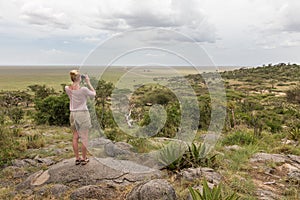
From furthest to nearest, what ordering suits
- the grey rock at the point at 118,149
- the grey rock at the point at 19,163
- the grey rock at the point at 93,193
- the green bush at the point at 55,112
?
1. the green bush at the point at 55,112
2. the grey rock at the point at 118,149
3. the grey rock at the point at 19,163
4. the grey rock at the point at 93,193

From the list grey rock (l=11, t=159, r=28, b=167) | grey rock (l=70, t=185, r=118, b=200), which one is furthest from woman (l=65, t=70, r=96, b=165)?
grey rock (l=11, t=159, r=28, b=167)

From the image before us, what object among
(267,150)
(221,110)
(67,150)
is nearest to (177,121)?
(221,110)

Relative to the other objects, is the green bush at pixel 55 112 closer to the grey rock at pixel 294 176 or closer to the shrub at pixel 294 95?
the grey rock at pixel 294 176

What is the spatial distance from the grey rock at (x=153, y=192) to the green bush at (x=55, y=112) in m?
10.2

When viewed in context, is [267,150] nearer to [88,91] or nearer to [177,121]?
[177,121]

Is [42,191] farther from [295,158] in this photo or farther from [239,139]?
[239,139]

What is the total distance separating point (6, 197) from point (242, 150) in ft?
17.9

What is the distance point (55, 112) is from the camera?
1445 cm

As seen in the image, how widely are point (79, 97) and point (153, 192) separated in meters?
2.10

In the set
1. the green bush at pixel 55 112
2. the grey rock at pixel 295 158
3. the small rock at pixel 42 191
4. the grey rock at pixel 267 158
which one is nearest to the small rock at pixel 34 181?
the small rock at pixel 42 191

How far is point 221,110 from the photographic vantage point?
10547 mm

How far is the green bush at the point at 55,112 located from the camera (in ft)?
47.2

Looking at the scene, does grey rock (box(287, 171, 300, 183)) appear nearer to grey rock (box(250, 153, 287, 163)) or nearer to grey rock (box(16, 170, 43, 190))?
grey rock (box(250, 153, 287, 163))

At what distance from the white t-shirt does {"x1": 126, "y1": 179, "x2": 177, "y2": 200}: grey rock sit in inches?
69.8
